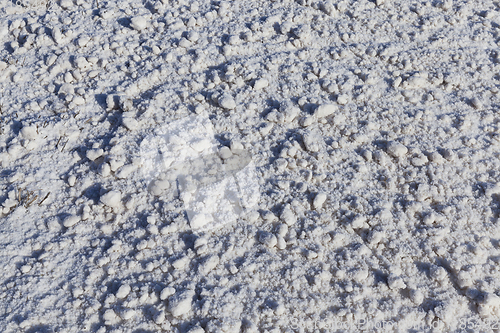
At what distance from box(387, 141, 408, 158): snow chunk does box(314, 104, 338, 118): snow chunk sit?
0.38 meters

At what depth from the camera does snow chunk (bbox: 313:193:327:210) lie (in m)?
1.96

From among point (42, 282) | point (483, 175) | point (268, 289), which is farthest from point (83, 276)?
point (483, 175)

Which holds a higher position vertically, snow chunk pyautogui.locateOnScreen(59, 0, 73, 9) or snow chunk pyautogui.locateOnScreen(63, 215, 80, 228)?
snow chunk pyautogui.locateOnScreen(59, 0, 73, 9)

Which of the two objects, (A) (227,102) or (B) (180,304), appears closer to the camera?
(B) (180,304)

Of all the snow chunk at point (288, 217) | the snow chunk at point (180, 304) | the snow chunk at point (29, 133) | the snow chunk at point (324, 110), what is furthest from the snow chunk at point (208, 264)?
the snow chunk at point (29, 133)

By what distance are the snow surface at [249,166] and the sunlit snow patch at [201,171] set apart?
10 mm

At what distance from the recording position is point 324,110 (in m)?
2.29

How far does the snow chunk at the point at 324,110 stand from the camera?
7.48ft

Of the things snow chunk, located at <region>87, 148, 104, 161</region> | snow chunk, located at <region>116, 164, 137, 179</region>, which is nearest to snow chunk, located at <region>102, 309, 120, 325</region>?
snow chunk, located at <region>116, 164, 137, 179</region>

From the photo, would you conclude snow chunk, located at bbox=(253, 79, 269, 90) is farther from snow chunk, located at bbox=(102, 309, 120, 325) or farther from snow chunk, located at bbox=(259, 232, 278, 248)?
snow chunk, located at bbox=(102, 309, 120, 325)

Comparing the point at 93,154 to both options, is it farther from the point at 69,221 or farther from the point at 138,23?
the point at 138,23

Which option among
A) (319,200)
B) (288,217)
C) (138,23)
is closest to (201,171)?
(288,217)

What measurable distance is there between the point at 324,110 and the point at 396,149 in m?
0.45

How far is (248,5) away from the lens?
9.52 feet
